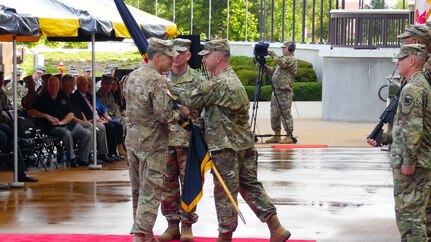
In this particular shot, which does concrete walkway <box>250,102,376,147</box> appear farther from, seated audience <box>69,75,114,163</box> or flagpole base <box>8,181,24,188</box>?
flagpole base <box>8,181,24,188</box>

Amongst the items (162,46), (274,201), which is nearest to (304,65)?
(274,201)

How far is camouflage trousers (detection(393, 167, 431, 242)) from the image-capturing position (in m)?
8.99

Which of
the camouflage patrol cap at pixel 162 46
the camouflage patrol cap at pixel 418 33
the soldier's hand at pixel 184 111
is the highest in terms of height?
the camouflage patrol cap at pixel 418 33

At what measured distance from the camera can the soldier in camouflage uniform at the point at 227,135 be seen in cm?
988

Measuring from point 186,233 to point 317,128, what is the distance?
55.7 ft

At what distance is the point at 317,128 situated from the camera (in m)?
27.2

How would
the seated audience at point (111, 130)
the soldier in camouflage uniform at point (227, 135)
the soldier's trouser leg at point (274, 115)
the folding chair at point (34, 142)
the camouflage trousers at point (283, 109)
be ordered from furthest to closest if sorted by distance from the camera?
the soldier's trouser leg at point (274, 115) < the camouflage trousers at point (283, 109) < the seated audience at point (111, 130) < the folding chair at point (34, 142) < the soldier in camouflage uniform at point (227, 135)

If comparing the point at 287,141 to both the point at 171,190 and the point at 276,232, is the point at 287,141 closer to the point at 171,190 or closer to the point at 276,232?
the point at 171,190

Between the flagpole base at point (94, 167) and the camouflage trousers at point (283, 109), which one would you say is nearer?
the flagpole base at point (94, 167)

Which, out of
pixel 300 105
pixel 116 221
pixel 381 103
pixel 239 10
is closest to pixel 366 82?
pixel 381 103

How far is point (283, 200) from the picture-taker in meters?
13.7

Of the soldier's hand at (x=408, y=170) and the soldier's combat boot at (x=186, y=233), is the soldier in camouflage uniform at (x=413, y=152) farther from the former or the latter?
the soldier's combat boot at (x=186, y=233)

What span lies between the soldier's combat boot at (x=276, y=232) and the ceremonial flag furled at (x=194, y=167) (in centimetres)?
77

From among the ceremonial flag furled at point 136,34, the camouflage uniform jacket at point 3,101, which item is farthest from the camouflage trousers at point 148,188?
the camouflage uniform jacket at point 3,101
